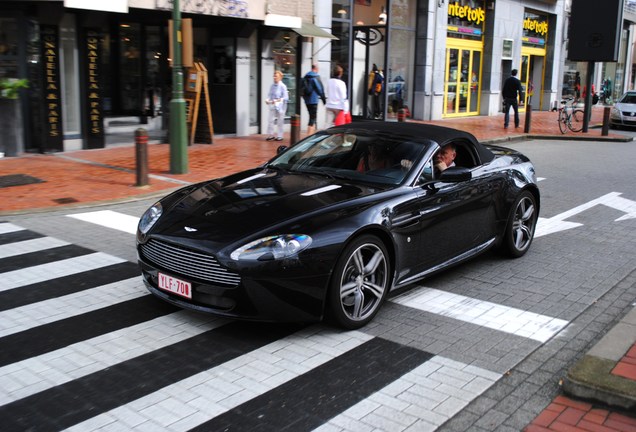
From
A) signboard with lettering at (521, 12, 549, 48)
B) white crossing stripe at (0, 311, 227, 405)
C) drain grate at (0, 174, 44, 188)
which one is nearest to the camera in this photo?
white crossing stripe at (0, 311, 227, 405)

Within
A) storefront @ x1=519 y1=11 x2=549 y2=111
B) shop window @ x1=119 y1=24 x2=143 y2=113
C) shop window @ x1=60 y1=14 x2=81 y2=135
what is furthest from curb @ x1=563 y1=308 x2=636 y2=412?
storefront @ x1=519 y1=11 x2=549 y2=111

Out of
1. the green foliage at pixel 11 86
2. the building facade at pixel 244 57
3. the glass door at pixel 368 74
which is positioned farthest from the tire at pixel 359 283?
the glass door at pixel 368 74

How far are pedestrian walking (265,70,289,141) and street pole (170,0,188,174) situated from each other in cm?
543

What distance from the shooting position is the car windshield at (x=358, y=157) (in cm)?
602

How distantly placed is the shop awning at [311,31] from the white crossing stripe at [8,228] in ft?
38.0

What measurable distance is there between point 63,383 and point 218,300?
1.17 m

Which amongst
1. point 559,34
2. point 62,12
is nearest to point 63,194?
point 62,12

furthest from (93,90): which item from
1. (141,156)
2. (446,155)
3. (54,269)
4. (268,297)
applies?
(268,297)

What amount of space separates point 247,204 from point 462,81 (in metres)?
24.0

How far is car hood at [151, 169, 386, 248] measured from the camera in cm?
498

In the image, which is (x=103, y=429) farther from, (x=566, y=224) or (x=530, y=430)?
(x=566, y=224)

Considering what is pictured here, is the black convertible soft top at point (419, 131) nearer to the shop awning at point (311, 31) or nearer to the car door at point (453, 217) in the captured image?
the car door at point (453, 217)

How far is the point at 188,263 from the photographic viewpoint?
195 inches

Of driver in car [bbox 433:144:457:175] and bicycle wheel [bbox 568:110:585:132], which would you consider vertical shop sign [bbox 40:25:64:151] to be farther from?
bicycle wheel [bbox 568:110:585:132]
